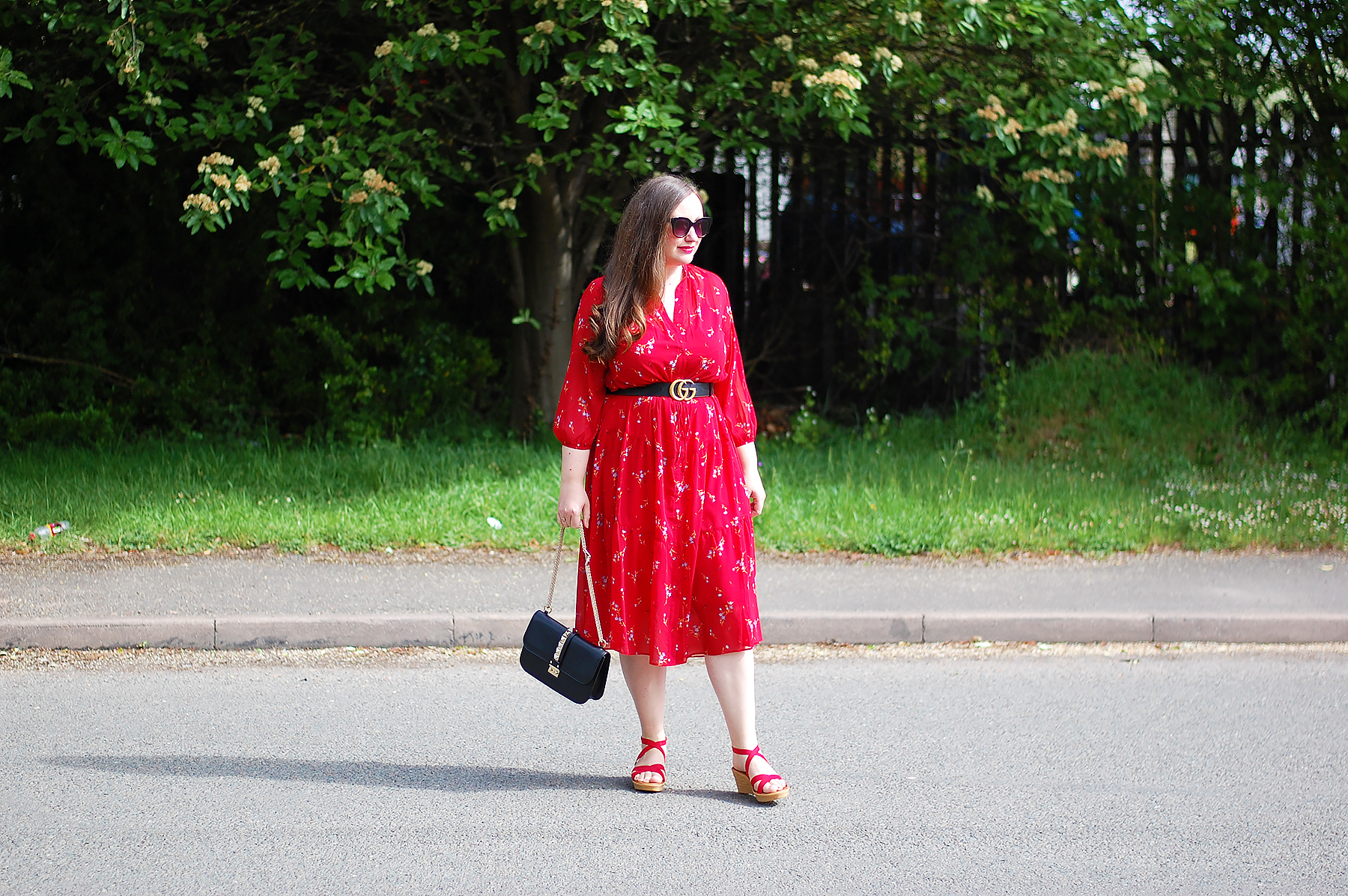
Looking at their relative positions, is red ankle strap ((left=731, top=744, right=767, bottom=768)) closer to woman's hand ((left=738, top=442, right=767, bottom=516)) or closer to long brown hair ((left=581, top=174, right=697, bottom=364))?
woman's hand ((left=738, top=442, right=767, bottom=516))

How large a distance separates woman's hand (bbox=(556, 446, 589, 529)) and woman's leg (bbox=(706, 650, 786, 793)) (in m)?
0.60

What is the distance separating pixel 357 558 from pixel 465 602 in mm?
1193

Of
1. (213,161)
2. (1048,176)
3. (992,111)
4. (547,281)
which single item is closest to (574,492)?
(213,161)

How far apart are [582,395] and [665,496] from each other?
0.40m

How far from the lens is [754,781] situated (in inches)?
148

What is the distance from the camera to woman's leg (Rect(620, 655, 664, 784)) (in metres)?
3.86

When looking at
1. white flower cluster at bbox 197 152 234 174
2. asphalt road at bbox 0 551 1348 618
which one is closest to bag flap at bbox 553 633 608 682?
asphalt road at bbox 0 551 1348 618

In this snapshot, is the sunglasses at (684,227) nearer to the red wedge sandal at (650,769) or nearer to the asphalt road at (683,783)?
the red wedge sandal at (650,769)

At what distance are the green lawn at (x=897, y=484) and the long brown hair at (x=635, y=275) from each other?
354 cm

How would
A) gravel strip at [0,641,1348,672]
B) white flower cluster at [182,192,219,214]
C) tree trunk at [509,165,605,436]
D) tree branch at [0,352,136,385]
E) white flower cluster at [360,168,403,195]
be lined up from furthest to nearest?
tree branch at [0,352,136,385], tree trunk at [509,165,605,436], white flower cluster at [360,168,403,195], white flower cluster at [182,192,219,214], gravel strip at [0,641,1348,672]

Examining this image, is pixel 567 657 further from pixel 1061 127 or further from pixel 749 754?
pixel 1061 127

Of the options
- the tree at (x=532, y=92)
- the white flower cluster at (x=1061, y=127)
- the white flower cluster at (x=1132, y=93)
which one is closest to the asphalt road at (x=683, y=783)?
the tree at (x=532, y=92)

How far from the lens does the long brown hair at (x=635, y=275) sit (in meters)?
3.62

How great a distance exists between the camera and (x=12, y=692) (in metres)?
4.85
